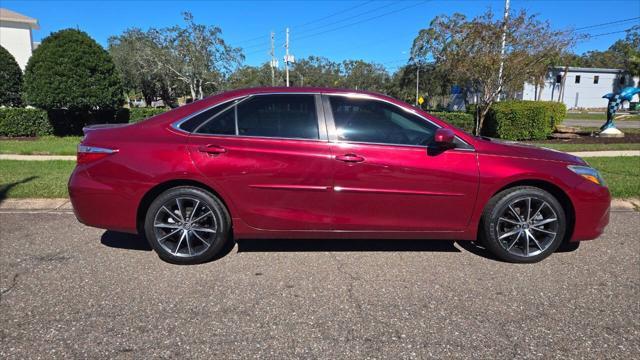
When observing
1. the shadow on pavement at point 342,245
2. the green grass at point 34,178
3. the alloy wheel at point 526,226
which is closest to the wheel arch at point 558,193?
the alloy wheel at point 526,226

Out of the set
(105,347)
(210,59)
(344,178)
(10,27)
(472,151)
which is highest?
(10,27)

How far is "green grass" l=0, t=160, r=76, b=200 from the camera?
6051mm

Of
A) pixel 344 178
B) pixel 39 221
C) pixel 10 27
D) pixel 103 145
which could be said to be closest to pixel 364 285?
pixel 344 178

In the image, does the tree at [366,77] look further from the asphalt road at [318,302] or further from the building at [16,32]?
the asphalt road at [318,302]

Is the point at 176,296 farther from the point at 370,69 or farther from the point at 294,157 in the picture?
the point at 370,69

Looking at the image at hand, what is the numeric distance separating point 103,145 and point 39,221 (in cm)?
221

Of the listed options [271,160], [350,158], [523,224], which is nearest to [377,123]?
[350,158]

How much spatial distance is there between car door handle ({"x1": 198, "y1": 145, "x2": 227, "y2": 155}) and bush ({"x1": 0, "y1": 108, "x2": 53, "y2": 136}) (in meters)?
13.8

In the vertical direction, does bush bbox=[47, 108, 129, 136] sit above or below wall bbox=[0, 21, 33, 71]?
below

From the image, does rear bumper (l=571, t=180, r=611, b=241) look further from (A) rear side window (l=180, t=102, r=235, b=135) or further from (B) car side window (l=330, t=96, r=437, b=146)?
(A) rear side window (l=180, t=102, r=235, b=135)

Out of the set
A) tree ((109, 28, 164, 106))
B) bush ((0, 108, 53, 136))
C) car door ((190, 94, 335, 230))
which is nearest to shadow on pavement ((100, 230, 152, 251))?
car door ((190, 94, 335, 230))

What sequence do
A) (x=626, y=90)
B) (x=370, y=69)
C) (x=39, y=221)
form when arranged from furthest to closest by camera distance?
(x=370, y=69)
(x=626, y=90)
(x=39, y=221)

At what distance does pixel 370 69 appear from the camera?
78562 millimetres

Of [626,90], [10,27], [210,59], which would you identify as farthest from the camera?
[10,27]
